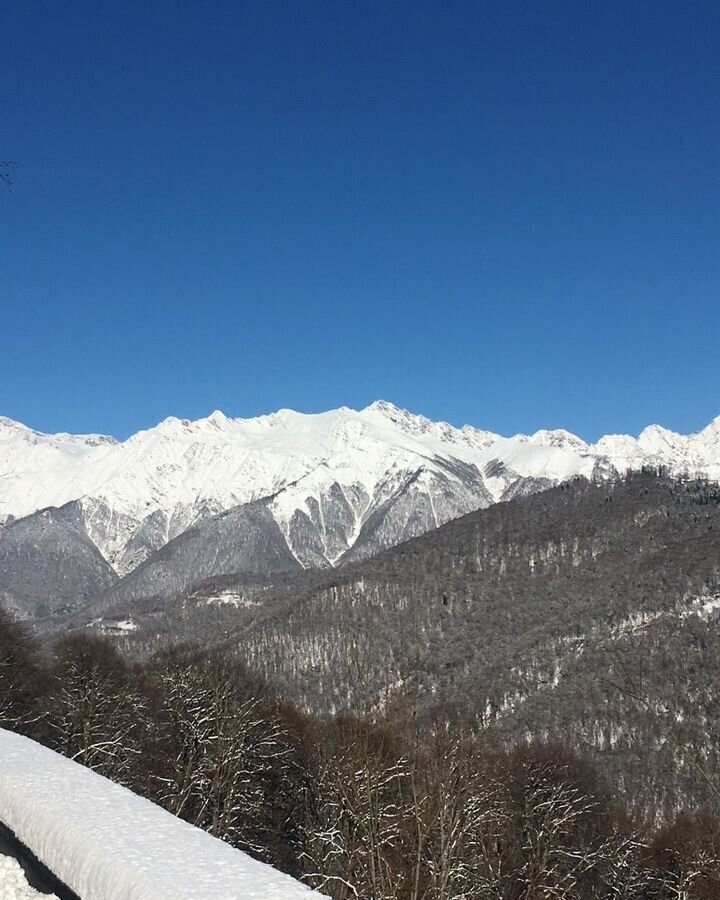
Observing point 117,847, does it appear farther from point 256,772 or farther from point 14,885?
point 256,772

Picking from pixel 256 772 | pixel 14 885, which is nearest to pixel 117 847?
pixel 14 885

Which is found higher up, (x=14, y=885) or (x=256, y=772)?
(x=14, y=885)

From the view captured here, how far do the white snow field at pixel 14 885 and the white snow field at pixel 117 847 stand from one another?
0.02m

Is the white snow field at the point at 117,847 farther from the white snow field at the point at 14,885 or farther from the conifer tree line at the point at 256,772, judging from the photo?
the conifer tree line at the point at 256,772

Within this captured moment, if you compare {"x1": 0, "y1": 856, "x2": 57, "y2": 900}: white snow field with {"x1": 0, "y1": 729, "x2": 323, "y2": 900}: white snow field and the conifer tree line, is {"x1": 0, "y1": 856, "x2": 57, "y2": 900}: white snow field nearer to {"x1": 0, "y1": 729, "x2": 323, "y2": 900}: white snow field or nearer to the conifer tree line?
{"x1": 0, "y1": 729, "x2": 323, "y2": 900}: white snow field

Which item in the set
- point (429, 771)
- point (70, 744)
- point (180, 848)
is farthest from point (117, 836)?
point (70, 744)

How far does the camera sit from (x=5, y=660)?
3350cm

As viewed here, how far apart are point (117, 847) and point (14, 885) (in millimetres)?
816

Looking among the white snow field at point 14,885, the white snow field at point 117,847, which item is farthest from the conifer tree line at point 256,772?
the white snow field at point 14,885

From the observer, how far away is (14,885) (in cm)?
611

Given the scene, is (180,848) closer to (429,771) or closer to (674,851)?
(429,771)

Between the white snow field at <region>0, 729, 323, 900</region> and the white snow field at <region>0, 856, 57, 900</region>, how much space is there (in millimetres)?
15

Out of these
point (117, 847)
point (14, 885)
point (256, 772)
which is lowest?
point (256, 772)

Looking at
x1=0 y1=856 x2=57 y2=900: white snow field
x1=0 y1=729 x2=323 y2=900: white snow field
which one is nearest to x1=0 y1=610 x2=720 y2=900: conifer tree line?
x1=0 y1=729 x2=323 y2=900: white snow field
